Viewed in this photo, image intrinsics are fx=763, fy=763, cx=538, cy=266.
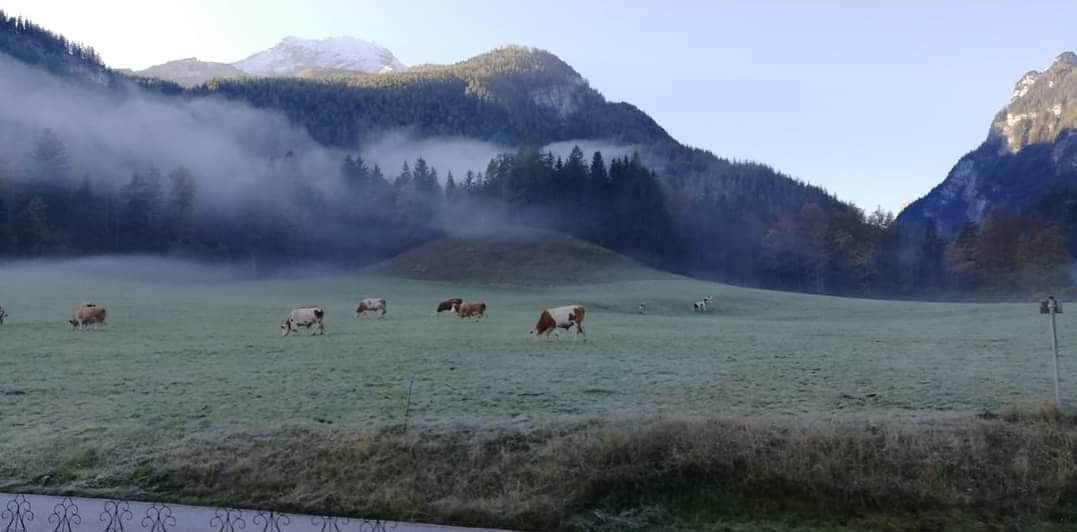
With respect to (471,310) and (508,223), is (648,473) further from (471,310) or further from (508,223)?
(508,223)

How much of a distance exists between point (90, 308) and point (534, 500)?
36.6 meters

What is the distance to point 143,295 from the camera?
64375 millimetres

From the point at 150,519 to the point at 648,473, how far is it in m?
9.31

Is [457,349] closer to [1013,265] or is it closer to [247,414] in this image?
[247,414]

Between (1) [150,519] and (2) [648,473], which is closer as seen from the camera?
(1) [150,519]

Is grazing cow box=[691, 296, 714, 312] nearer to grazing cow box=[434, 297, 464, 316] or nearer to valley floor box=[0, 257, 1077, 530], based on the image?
grazing cow box=[434, 297, 464, 316]

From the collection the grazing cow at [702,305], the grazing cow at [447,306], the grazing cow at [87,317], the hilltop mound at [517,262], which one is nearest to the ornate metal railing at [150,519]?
the grazing cow at [87,317]

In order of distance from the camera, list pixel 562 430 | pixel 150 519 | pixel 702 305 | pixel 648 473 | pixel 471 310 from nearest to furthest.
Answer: pixel 150 519
pixel 648 473
pixel 562 430
pixel 471 310
pixel 702 305

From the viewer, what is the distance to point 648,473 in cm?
1586

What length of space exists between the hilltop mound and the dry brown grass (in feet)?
246

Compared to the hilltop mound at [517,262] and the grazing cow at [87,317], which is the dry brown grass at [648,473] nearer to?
the grazing cow at [87,317]

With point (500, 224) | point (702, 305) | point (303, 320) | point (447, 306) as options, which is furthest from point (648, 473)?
point (500, 224)

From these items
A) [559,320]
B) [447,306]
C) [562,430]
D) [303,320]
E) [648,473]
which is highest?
[447,306]

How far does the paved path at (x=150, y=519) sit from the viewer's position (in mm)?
12289
